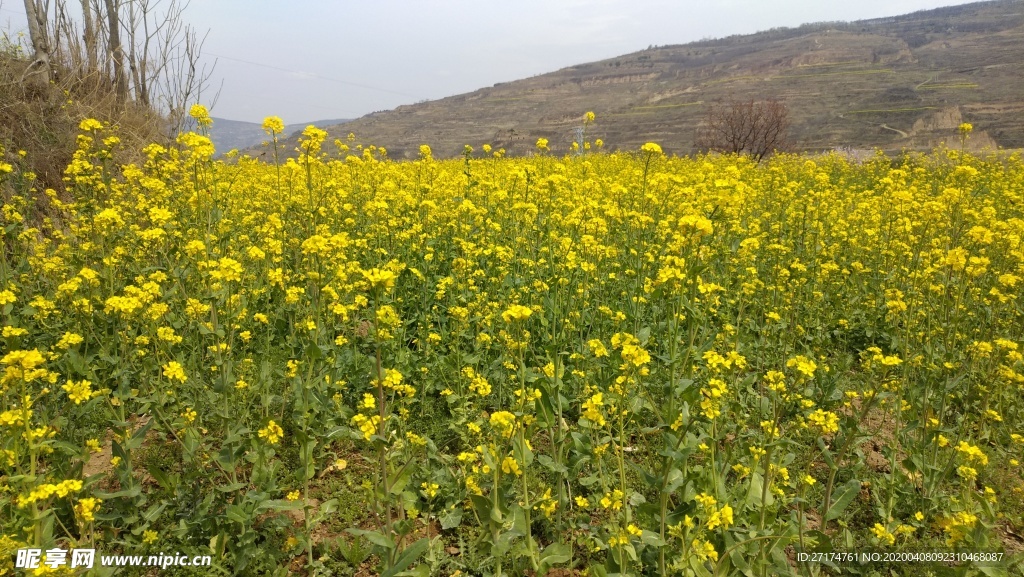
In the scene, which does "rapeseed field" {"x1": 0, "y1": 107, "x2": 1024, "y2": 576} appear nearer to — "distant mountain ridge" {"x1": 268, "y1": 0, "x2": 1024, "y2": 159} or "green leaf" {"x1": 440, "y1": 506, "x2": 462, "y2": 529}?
"green leaf" {"x1": 440, "y1": 506, "x2": 462, "y2": 529}

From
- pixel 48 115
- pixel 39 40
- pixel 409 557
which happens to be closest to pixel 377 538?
pixel 409 557

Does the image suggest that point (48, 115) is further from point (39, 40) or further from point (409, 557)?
point (409, 557)

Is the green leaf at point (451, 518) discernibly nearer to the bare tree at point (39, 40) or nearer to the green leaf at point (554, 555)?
the green leaf at point (554, 555)

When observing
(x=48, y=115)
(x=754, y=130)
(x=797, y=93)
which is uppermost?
(x=797, y=93)

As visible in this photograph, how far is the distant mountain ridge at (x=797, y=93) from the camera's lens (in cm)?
3775

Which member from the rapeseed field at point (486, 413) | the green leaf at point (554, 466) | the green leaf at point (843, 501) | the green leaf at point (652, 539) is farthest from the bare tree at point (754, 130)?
the green leaf at point (652, 539)

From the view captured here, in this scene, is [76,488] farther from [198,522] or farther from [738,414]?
[738,414]

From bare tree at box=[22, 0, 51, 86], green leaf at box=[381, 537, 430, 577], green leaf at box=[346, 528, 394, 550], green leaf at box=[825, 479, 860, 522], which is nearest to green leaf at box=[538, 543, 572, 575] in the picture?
green leaf at box=[381, 537, 430, 577]

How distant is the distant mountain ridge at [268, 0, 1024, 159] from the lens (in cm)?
3775

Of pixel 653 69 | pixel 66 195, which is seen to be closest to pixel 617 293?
pixel 66 195

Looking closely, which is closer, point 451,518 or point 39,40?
point 451,518

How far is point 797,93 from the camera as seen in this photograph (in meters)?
51.9

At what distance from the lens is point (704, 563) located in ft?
6.95

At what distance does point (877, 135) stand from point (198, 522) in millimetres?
45251
